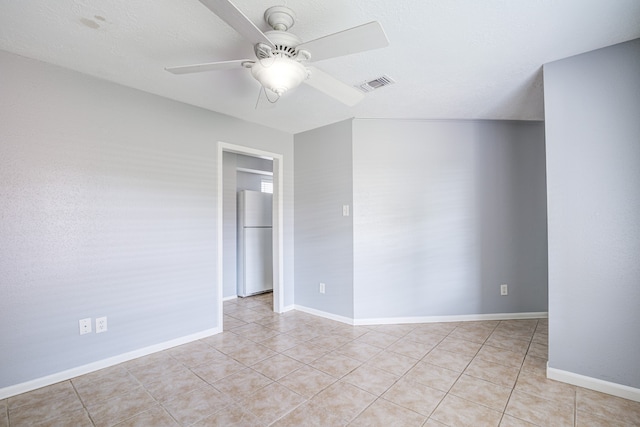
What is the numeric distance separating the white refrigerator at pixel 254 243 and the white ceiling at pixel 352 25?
213 cm

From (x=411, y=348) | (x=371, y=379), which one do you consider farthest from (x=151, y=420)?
(x=411, y=348)

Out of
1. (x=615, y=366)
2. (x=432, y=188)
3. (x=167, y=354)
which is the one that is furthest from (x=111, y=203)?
(x=615, y=366)

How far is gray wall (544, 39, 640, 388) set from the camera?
197 centimetres

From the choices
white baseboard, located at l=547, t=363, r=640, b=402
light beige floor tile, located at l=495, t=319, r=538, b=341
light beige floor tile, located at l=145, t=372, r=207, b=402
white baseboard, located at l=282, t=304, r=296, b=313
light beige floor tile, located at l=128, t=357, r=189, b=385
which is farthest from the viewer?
white baseboard, located at l=282, t=304, r=296, b=313

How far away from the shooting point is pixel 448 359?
254 cm

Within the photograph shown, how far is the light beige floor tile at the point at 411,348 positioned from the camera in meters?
2.64

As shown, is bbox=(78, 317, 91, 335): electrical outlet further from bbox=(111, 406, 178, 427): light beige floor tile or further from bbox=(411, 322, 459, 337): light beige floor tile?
bbox=(411, 322, 459, 337): light beige floor tile

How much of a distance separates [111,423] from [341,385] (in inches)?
57.2

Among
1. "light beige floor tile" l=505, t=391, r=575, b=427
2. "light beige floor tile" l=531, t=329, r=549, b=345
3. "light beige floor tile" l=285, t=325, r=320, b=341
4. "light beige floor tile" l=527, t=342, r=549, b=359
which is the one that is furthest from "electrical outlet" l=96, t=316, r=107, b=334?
"light beige floor tile" l=531, t=329, r=549, b=345

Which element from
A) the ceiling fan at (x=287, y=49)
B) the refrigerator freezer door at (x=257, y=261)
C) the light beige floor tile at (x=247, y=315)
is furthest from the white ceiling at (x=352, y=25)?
the light beige floor tile at (x=247, y=315)

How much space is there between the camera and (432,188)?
11.3 ft

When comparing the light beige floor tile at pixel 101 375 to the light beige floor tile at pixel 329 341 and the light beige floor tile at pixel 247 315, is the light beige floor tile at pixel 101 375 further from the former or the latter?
the light beige floor tile at pixel 329 341

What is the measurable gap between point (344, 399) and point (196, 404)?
0.98 meters

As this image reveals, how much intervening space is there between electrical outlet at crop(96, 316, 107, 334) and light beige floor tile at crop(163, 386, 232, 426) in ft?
3.07
